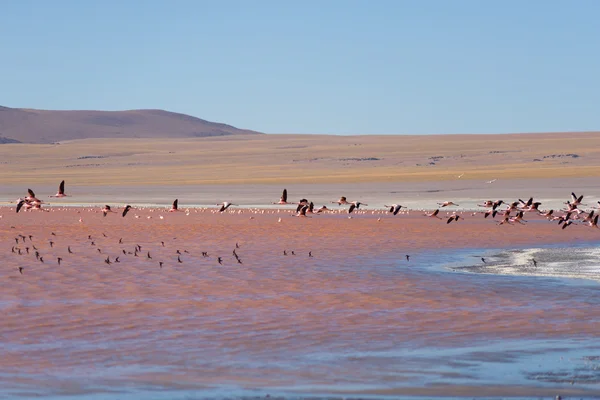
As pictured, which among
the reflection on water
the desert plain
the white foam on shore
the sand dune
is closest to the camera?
the reflection on water

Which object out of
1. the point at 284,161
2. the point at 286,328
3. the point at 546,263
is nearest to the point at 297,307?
the point at 286,328

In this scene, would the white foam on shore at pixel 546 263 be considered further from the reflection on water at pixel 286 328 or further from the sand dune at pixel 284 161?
the sand dune at pixel 284 161

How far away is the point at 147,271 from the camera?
57.8ft

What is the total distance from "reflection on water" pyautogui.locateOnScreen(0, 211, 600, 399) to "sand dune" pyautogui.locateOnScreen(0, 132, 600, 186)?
4779 cm

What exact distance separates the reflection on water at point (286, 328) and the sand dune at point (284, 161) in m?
47.8

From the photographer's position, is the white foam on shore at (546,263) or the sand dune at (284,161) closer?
the white foam on shore at (546,263)

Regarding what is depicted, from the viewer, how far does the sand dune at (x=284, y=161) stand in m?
79.5

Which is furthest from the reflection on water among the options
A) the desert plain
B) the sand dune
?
the sand dune

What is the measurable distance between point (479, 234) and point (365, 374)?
56.2 feet

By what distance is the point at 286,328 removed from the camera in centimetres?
1238

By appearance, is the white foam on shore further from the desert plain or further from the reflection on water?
the reflection on water

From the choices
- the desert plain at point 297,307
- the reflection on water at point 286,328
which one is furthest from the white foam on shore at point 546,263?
the reflection on water at point 286,328

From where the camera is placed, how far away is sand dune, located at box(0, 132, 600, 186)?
7950 centimetres

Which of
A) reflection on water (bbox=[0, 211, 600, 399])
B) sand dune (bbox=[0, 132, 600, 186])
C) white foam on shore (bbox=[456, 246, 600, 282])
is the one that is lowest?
reflection on water (bbox=[0, 211, 600, 399])
